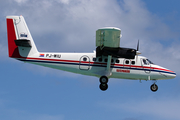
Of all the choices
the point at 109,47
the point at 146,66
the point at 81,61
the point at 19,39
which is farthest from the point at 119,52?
the point at 19,39

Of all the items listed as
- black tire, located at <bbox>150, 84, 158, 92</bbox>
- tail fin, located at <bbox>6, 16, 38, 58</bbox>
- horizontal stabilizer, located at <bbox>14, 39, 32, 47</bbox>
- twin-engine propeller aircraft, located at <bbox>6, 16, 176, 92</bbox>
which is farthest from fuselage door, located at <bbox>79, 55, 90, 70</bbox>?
black tire, located at <bbox>150, 84, 158, 92</bbox>

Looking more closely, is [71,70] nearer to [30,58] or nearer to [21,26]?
[30,58]

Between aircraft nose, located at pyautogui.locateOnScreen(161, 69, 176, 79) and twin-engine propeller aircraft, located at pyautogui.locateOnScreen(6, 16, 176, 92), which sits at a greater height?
twin-engine propeller aircraft, located at pyautogui.locateOnScreen(6, 16, 176, 92)

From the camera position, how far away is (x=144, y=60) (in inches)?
1088

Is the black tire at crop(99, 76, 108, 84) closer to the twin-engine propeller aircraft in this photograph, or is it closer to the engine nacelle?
the twin-engine propeller aircraft

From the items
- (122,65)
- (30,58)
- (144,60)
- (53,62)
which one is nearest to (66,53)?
(53,62)

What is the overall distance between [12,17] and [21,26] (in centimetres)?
110

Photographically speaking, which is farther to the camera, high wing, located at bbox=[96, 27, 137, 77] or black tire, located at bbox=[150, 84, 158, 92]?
black tire, located at bbox=[150, 84, 158, 92]

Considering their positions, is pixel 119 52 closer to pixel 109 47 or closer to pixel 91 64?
pixel 109 47

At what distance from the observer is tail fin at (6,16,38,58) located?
27.0 m

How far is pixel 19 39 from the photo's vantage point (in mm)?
26859

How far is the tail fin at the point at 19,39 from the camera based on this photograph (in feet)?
88.5

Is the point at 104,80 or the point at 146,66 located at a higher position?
the point at 146,66

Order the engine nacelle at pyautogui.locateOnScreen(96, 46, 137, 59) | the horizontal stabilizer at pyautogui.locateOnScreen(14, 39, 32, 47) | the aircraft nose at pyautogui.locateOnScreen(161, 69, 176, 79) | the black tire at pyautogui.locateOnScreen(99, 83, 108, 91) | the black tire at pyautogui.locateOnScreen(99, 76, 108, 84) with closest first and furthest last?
the engine nacelle at pyautogui.locateOnScreen(96, 46, 137, 59) → the horizontal stabilizer at pyautogui.locateOnScreen(14, 39, 32, 47) → the black tire at pyautogui.locateOnScreen(99, 76, 108, 84) → the black tire at pyautogui.locateOnScreen(99, 83, 108, 91) → the aircraft nose at pyautogui.locateOnScreen(161, 69, 176, 79)
